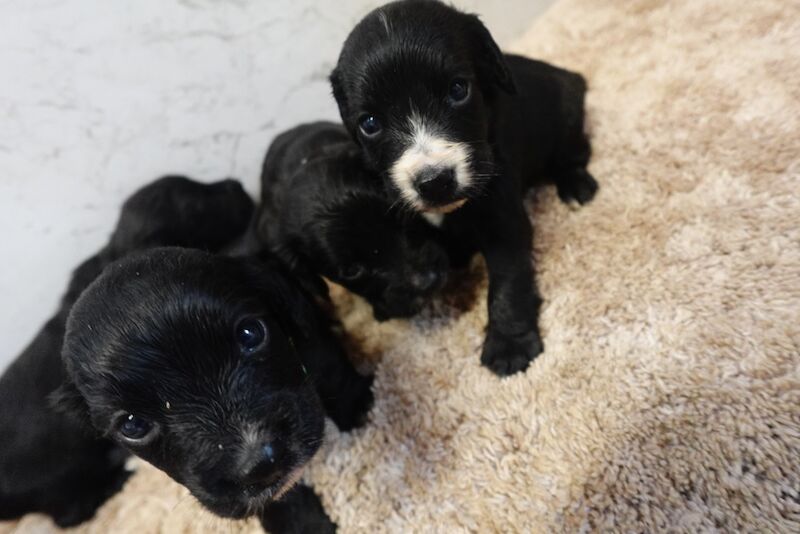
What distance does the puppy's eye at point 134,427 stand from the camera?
163 cm

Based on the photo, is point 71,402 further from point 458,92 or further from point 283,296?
point 458,92

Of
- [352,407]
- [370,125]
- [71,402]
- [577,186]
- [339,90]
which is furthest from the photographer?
[577,186]

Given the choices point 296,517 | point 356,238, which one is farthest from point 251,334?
point 296,517

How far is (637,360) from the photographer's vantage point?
185 cm

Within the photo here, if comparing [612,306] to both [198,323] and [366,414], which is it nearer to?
[366,414]

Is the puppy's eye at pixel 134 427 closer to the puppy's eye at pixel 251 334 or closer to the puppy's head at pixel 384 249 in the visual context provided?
the puppy's eye at pixel 251 334

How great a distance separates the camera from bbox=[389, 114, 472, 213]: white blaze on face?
1787mm

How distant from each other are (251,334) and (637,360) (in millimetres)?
1231

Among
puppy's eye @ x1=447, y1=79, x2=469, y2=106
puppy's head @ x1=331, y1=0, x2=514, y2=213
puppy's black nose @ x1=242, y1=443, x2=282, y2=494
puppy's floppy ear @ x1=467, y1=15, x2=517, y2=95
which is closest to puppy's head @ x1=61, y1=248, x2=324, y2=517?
puppy's black nose @ x1=242, y1=443, x2=282, y2=494

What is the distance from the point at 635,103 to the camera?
2703 mm

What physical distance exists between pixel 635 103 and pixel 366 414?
1.91 meters

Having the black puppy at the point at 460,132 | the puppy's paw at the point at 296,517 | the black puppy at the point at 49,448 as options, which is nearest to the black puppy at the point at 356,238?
the black puppy at the point at 460,132

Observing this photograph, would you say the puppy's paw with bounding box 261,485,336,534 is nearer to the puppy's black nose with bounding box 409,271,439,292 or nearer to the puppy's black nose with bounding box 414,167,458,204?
the puppy's black nose with bounding box 409,271,439,292

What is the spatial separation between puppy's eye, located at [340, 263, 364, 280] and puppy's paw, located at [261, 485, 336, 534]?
797 millimetres
